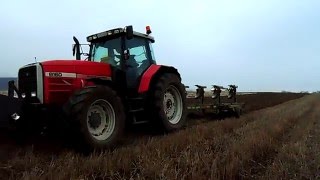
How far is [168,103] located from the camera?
10172 millimetres

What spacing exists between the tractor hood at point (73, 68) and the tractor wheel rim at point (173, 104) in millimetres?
2120

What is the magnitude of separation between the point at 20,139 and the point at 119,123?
1.77m

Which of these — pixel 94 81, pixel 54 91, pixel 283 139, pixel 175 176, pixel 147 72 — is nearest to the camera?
pixel 175 176

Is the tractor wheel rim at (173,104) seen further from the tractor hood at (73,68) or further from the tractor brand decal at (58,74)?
the tractor brand decal at (58,74)

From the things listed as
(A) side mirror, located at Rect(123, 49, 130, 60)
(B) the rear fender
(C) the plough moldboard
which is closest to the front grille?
(A) side mirror, located at Rect(123, 49, 130, 60)

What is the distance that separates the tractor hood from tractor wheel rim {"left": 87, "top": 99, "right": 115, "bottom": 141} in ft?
2.52

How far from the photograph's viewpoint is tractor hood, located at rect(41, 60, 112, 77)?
7.48 m

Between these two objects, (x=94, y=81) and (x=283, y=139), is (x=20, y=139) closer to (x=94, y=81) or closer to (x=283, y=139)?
(x=94, y=81)

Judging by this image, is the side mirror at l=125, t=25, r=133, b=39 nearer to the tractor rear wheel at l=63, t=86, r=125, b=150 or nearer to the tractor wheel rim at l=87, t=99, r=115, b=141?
the tractor rear wheel at l=63, t=86, r=125, b=150

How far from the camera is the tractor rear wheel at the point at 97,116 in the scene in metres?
6.80

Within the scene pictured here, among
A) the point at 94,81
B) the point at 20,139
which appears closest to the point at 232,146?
the point at 94,81

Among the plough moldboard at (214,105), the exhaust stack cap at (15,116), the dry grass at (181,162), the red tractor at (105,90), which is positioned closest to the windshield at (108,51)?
the red tractor at (105,90)

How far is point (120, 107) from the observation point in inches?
307

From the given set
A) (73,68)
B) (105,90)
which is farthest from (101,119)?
(73,68)
